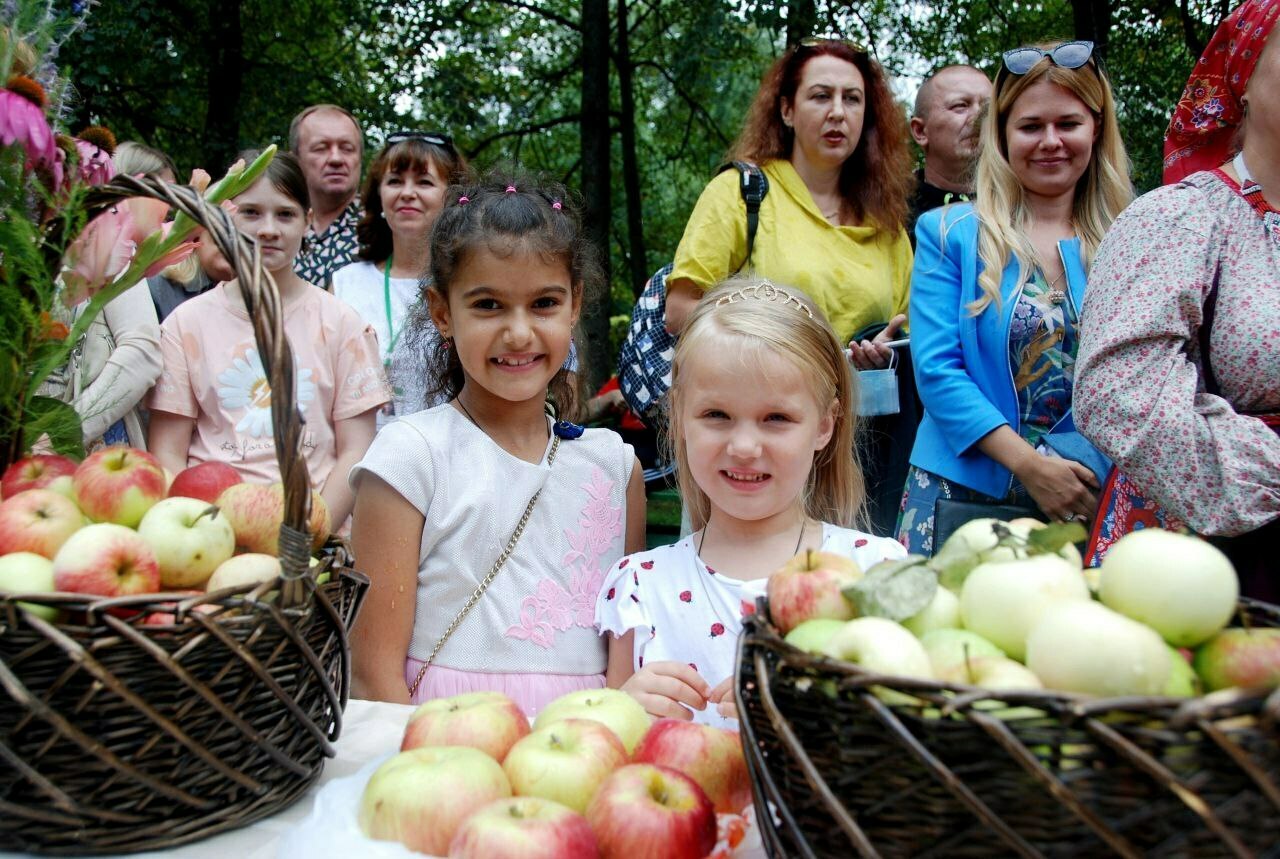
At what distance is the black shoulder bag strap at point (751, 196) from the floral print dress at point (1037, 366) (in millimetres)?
913

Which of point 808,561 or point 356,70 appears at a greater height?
point 356,70

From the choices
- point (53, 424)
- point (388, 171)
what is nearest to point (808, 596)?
point (53, 424)

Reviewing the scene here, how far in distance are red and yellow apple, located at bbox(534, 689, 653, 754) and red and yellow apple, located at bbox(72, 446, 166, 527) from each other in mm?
587

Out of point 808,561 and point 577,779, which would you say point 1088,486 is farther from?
point 577,779

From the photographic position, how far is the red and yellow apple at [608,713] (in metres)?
1.35

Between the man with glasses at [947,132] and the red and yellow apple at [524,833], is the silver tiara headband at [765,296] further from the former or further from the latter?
the man with glasses at [947,132]

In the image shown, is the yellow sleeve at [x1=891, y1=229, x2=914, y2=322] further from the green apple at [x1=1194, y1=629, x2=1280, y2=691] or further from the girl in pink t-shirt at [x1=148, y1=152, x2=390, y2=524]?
the green apple at [x1=1194, y1=629, x2=1280, y2=691]

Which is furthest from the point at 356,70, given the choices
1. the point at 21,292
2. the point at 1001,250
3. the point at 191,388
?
the point at 21,292

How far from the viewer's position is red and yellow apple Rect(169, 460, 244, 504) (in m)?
1.40

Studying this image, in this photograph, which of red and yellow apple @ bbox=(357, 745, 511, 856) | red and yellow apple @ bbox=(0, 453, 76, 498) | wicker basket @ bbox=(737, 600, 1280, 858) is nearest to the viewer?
wicker basket @ bbox=(737, 600, 1280, 858)

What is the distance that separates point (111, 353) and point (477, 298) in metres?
1.09

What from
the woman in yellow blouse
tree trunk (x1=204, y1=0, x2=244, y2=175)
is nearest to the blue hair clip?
the woman in yellow blouse

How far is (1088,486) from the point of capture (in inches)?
Answer: 96.3

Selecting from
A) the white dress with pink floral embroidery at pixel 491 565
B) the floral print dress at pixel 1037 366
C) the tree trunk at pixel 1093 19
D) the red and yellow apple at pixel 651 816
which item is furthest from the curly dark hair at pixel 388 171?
the tree trunk at pixel 1093 19
